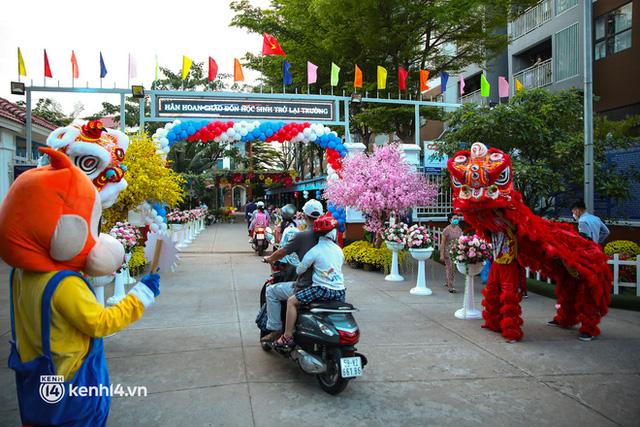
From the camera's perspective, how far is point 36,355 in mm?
2494

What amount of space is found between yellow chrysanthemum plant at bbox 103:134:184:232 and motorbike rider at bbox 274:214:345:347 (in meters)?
5.11

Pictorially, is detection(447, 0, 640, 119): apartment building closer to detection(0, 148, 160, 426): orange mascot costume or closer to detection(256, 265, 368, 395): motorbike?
detection(256, 265, 368, 395): motorbike

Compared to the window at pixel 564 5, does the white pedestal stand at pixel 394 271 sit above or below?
below

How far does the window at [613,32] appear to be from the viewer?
14.4 meters

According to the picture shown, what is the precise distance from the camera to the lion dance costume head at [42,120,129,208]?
3.81m

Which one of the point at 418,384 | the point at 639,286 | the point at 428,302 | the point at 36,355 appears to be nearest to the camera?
the point at 36,355

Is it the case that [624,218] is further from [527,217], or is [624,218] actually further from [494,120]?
[527,217]

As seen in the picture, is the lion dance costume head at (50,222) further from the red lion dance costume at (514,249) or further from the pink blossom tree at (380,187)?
the pink blossom tree at (380,187)

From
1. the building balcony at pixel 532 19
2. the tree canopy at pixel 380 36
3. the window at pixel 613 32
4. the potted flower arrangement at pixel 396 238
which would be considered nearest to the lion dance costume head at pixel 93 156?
the potted flower arrangement at pixel 396 238

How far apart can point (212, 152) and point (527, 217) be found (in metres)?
29.6

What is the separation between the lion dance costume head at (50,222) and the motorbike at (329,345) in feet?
7.37

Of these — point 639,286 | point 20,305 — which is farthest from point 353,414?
point 639,286

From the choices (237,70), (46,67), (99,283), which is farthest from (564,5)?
(99,283)

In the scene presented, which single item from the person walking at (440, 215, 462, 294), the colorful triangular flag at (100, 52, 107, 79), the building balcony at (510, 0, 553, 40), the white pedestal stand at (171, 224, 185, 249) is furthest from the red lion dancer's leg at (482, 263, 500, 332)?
the building balcony at (510, 0, 553, 40)
